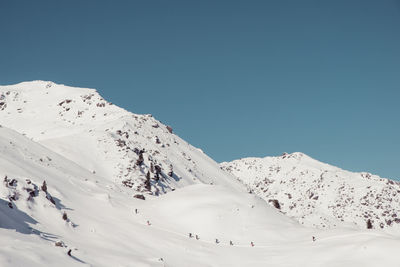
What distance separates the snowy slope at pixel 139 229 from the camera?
82.2 feet

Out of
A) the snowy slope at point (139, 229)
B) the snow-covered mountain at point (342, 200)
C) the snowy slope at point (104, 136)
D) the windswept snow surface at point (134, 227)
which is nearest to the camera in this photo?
the snowy slope at point (139, 229)

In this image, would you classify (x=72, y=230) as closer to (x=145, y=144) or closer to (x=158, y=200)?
(x=158, y=200)

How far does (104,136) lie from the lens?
9231cm

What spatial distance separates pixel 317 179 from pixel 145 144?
12617 centimetres

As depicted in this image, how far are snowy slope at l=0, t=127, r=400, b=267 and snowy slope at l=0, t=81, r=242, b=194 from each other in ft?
78.5

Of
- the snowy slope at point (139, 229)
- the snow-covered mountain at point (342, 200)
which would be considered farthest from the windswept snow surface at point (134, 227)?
the snow-covered mountain at point (342, 200)

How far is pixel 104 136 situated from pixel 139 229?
57.9 m

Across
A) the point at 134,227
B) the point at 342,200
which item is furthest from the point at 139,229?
the point at 342,200

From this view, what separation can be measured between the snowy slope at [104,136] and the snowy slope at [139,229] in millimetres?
23926

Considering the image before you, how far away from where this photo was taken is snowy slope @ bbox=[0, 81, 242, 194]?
8162cm

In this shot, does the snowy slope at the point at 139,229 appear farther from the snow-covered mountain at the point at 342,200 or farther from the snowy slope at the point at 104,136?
the snow-covered mountain at the point at 342,200

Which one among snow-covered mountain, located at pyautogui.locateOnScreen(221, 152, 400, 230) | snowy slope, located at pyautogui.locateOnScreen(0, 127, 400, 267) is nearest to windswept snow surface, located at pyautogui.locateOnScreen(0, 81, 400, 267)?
snowy slope, located at pyautogui.locateOnScreen(0, 127, 400, 267)

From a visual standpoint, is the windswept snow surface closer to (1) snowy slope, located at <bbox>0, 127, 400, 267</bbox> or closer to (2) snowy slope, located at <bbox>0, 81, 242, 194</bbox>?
(1) snowy slope, located at <bbox>0, 127, 400, 267</bbox>

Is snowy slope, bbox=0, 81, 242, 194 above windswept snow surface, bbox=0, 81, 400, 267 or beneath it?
above
